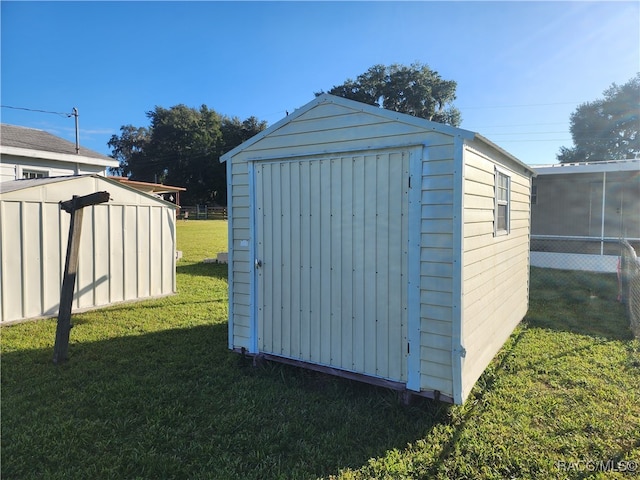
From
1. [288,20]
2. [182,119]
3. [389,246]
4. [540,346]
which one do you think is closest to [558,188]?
[540,346]

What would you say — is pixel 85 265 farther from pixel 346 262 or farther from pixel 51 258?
pixel 346 262

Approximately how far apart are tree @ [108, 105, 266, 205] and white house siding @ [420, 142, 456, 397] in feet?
128

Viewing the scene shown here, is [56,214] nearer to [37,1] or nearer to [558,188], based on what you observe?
[37,1]

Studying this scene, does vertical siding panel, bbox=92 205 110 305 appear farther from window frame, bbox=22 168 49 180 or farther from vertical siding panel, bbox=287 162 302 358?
window frame, bbox=22 168 49 180

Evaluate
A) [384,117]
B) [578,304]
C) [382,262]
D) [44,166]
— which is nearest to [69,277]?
[382,262]

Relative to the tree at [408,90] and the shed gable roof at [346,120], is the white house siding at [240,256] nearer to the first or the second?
the shed gable roof at [346,120]

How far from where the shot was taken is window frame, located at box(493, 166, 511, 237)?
3.78 m

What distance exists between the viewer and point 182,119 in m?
44.9

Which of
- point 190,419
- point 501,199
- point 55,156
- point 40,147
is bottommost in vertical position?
point 190,419

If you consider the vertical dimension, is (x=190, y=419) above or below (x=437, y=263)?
below

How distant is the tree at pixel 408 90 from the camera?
3675 cm

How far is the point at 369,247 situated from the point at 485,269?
1.17 meters

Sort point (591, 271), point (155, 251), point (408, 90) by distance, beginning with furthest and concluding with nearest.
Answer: point (408, 90), point (591, 271), point (155, 251)

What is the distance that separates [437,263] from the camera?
2811 millimetres
